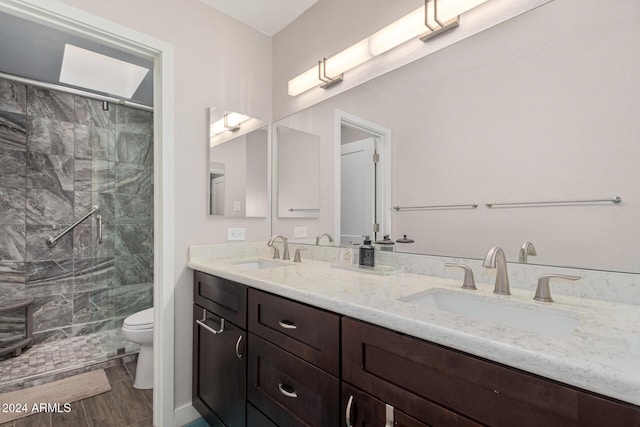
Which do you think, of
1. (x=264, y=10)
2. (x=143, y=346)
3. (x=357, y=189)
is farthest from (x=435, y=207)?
(x=143, y=346)

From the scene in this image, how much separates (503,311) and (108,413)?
7.13 ft

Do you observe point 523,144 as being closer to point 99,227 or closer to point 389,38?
point 389,38

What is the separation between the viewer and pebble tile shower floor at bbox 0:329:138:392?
86.5 inches

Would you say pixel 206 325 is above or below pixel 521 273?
below

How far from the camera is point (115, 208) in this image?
3.15m

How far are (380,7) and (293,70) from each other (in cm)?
71

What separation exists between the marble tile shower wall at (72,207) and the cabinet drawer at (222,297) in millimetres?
1914

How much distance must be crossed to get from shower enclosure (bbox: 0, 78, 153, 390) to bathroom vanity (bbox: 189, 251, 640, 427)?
194 cm

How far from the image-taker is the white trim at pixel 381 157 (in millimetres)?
1537

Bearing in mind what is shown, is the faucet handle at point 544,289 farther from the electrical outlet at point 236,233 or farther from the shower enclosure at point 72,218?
the shower enclosure at point 72,218

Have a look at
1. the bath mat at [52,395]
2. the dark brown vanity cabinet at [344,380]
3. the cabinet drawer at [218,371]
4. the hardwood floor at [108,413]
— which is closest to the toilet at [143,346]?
the hardwood floor at [108,413]

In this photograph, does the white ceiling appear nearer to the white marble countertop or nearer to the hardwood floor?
→ the white marble countertop

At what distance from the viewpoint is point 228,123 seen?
1.99m

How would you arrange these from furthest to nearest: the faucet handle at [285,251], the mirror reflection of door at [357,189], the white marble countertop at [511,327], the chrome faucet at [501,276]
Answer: the faucet handle at [285,251] → the mirror reflection of door at [357,189] → the chrome faucet at [501,276] → the white marble countertop at [511,327]
